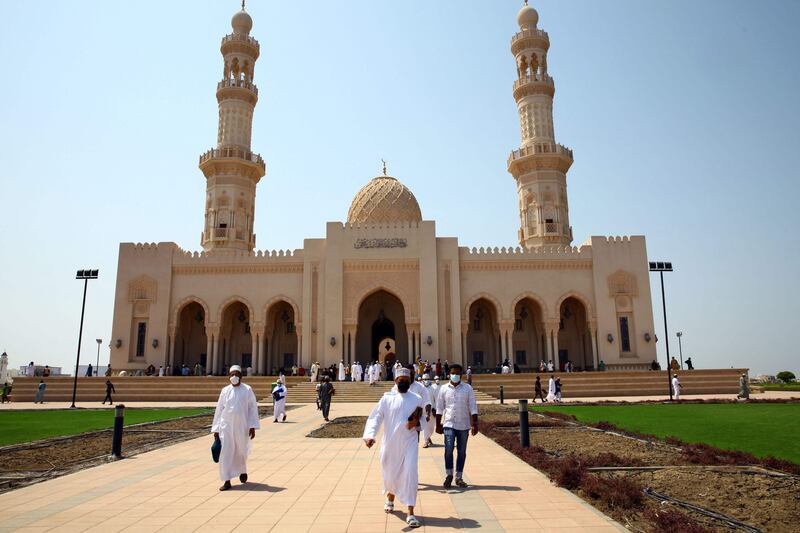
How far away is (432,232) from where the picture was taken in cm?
2625

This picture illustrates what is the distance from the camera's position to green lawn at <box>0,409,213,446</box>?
430 inches

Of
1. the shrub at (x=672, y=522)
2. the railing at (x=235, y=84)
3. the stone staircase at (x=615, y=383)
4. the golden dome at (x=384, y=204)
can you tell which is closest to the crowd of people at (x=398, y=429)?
the shrub at (x=672, y=522)

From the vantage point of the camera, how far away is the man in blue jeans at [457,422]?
6017mm

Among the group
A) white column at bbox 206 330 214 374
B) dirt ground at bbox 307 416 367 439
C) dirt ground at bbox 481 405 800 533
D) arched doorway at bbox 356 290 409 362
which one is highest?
arched doorway at bbox 356 290 409 362

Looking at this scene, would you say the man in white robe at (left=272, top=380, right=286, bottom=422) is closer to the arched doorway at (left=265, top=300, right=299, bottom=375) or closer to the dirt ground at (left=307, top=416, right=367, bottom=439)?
the dirt ground at (left=307, top=416, right=367, bottom=439)

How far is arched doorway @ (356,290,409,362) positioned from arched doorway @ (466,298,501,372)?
3.18 meters

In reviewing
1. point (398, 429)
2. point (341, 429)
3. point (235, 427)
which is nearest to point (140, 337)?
point (341, 429)

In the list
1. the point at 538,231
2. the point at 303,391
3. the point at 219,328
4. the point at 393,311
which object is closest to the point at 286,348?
the point at 219,328

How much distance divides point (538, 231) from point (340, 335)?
10.9 metres

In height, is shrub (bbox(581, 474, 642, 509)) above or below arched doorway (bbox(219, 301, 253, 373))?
below

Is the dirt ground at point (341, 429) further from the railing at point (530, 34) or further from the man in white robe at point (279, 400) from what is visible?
the railing at point (530, 34)

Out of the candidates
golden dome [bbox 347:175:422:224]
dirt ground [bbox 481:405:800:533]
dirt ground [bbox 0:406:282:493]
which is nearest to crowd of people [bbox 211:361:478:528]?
dirt ground [bbox 481:405:800:533]

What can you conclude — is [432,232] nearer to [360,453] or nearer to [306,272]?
→ [306,272]

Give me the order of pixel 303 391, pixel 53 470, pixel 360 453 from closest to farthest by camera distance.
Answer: pixel 53 470
pixel 360 453
pixel 303 391
